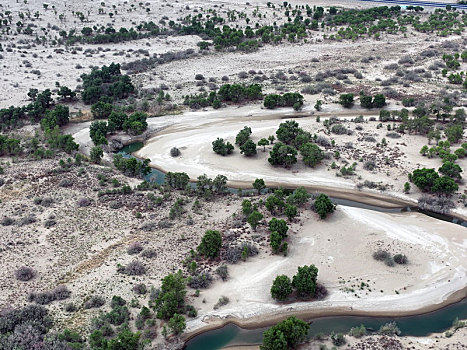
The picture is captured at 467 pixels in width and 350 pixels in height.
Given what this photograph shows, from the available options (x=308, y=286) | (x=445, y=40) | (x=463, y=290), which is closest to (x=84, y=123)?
(x=308, y=286)

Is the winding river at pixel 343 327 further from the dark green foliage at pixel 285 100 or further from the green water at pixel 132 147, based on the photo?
the dark green foliage at pixel 285 100

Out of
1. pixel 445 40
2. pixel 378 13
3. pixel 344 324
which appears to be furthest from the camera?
pixel 378 13

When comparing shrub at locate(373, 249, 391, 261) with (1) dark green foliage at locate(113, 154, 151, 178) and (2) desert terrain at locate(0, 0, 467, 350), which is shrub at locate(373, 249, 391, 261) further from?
(1) dark green foliage at locate(113, 154, 151, 178)

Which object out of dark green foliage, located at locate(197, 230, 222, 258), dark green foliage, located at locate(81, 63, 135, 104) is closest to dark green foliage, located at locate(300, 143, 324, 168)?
dark green foliage, located at locate(197, 230, 222, 258)

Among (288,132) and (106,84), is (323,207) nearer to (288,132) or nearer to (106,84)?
(288,132)

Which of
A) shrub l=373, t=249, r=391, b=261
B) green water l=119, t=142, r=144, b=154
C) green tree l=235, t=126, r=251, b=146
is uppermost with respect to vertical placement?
green tree l=235, t=126, r=251, b=146

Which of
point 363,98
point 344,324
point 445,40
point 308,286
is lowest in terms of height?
point 344,324

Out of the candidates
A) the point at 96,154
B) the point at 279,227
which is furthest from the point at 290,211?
the point at 96,154

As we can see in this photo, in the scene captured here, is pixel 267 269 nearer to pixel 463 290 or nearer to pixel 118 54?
pixel 463 290
